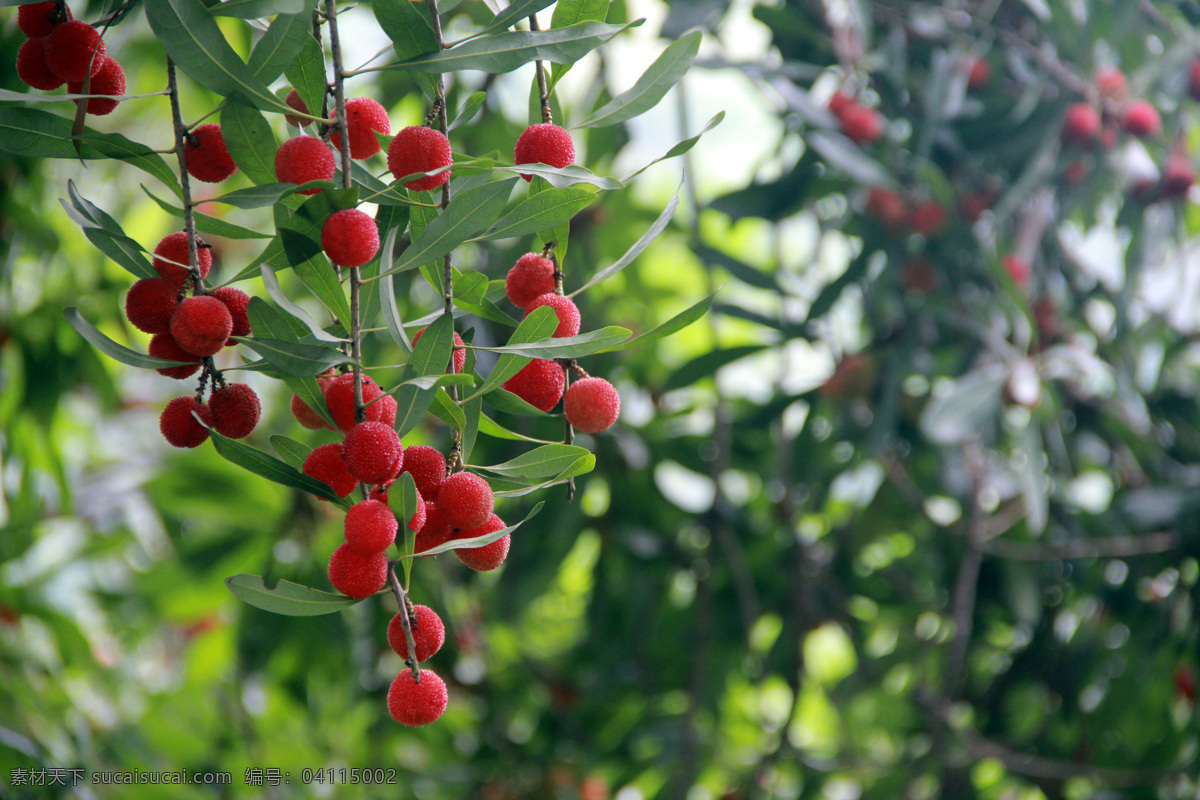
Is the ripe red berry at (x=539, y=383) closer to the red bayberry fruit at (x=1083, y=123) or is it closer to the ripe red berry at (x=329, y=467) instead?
the ripe red berry at (x=329, y=467)

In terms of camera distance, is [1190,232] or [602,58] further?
[1190,232]

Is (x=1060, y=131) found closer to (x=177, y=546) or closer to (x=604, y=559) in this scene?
(x=604, y=559)

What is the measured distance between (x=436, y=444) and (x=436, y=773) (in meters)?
0.72

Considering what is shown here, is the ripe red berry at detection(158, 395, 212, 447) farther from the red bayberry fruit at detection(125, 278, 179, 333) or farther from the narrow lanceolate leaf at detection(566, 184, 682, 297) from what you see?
the narrow lanceolate leaf at detection(566, 184, 682, 297)

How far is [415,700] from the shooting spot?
0.41 meters

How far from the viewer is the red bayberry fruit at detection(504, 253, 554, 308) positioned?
18.5 inches

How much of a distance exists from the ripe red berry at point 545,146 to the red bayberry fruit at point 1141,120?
131 cm

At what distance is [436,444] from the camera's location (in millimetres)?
1683

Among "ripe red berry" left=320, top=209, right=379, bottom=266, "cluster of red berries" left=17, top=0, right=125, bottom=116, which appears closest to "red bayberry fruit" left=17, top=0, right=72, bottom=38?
"cluster of red berries" left=17, top=0, right=125, bottom=116

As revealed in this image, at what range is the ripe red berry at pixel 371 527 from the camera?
1.25ft

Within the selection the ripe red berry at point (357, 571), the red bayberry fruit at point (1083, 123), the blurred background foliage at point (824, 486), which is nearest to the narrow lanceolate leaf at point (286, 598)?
the ripe red berry at point (357, 571)

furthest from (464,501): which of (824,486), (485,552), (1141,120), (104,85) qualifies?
(1141,120)

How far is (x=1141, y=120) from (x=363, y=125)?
1.39 metres

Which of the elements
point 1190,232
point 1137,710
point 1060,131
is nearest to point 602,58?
point 1060,131
